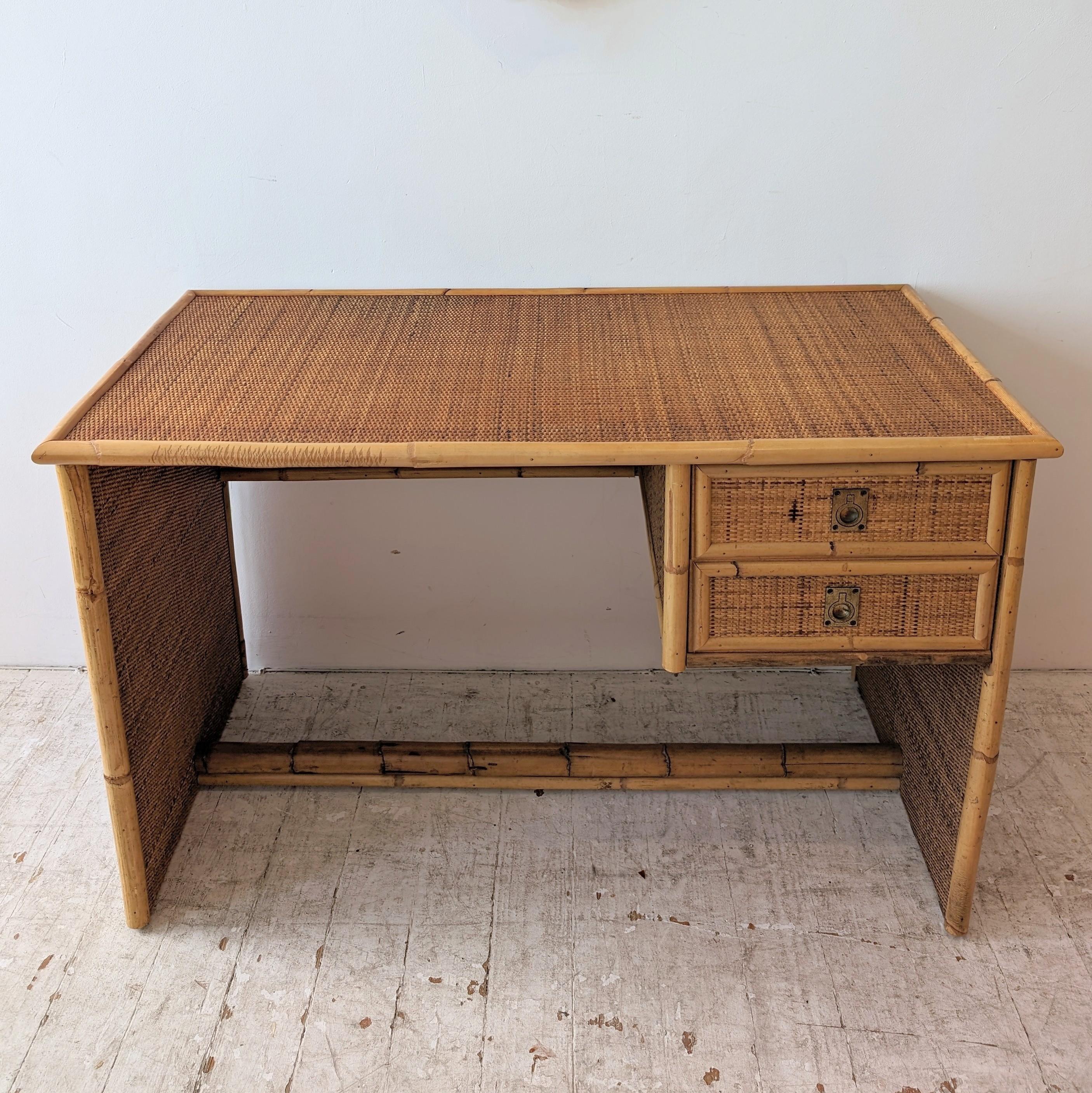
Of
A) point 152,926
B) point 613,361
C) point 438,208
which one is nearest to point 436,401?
point 613,361

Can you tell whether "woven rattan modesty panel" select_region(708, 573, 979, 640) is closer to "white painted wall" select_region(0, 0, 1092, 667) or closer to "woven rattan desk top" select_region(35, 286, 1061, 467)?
"woven rattan desk top" select_region(35, 286, 1061, 467)

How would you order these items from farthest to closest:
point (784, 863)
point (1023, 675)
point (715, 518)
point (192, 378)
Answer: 1. point (1023, 675)
2. point (784, 863)
3. point (192, 378)
4. point (715, 518)

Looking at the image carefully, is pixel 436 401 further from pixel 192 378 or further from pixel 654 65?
pixel 654 65

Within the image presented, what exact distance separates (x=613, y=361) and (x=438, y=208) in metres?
0.51

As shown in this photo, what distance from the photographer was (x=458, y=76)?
68.3 inches

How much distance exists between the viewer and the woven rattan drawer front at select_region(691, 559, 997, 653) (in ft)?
4.58

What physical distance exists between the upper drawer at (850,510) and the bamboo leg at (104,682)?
841 mm

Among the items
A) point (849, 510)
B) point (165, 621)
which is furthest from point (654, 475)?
point (165, 621)

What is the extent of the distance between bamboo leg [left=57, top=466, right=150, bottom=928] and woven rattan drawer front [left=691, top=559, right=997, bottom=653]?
844 millimetres

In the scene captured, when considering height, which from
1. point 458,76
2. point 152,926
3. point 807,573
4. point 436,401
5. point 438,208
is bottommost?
point 152,926

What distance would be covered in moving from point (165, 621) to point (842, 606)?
110cm

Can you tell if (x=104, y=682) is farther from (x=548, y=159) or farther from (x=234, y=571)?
(x=548, y=159)

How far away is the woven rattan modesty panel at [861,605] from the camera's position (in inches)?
55.2

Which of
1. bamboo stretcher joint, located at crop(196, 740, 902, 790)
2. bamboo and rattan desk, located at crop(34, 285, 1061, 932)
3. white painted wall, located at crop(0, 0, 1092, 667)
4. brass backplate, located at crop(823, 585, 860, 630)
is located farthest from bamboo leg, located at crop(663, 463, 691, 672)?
white painted wall, located at crop(0, 0, 1092, 667)
